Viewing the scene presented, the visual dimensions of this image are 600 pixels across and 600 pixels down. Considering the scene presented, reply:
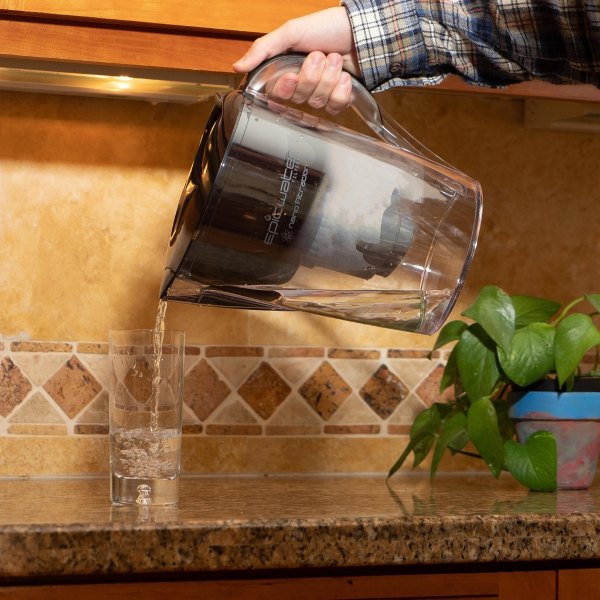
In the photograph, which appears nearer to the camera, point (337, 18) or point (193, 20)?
point (337, 18)

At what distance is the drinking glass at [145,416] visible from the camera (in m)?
1.05

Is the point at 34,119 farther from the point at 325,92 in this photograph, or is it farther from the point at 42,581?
the point at 42,581

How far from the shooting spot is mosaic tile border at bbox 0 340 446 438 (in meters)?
1.42

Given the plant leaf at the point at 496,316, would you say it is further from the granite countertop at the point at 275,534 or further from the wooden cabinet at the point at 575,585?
the wooden cabinet at the point at 575,585

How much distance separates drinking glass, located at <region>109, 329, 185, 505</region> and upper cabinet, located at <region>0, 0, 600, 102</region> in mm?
328

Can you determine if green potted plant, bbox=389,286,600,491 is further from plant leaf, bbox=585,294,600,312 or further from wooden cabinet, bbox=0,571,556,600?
wooden cabinet, bbox=0,571,556,600

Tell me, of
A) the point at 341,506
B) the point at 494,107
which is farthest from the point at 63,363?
the point at 494,107

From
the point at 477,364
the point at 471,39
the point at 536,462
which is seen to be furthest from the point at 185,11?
the point at 536,462

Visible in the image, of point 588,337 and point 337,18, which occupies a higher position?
point 337,18

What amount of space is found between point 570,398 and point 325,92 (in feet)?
1.92

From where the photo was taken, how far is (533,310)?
1.36 m

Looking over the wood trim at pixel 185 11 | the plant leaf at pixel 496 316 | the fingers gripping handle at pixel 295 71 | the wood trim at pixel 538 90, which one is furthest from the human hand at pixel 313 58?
the plant leaf at pixel 496 316

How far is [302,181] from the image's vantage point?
892 millimetres

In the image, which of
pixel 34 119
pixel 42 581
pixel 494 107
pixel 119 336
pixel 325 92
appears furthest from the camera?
pixel 494 107
